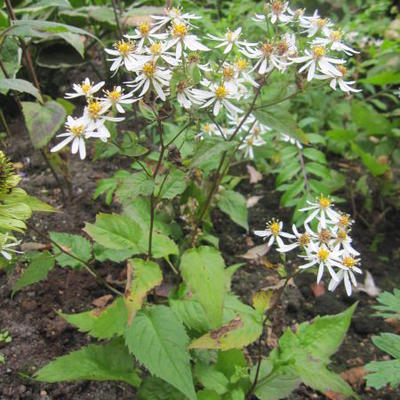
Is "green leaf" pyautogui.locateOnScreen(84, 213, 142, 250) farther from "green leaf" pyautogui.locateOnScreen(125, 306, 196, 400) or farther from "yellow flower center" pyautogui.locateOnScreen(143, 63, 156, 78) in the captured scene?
"yellow flower center" pyautogui.locateOnScreen(143, 63, 156, 78)

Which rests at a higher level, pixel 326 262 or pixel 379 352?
pixel 326 262

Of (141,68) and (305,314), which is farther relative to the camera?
(305,314)

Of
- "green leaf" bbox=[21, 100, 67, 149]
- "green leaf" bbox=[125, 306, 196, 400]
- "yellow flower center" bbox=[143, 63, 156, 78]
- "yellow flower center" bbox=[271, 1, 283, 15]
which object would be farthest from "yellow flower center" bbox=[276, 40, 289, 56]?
"green leaf" bbox=[125, 306, 196, 400]

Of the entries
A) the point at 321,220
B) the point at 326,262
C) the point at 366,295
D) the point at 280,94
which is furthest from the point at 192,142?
the point at 366,295

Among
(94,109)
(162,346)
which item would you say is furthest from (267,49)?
(162,346)

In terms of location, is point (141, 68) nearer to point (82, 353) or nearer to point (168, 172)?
point (168, 172)
